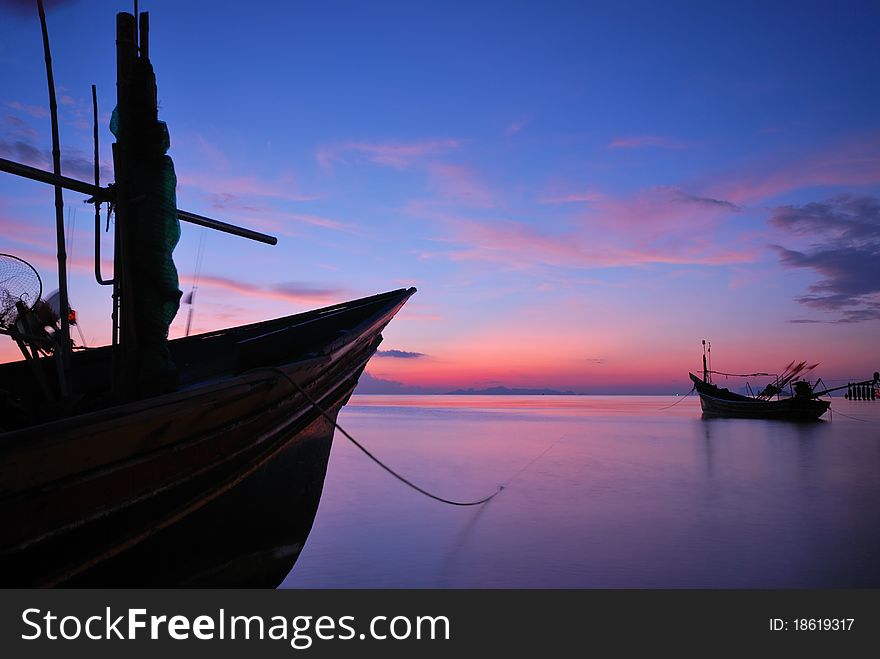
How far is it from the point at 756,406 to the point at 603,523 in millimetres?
37444

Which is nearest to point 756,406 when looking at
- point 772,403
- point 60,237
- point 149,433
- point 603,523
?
point 772,403

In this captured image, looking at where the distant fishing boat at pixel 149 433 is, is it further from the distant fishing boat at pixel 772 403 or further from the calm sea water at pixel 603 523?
the distant fishing boat at pixel 772 403

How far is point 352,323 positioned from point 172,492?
10.5 feet

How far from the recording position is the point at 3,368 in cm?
688

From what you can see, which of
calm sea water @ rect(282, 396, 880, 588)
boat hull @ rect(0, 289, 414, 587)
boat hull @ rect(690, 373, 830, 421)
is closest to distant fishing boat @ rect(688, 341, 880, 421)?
boat hull @ rect(690, 373, 830, 421)

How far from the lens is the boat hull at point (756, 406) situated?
4106cm

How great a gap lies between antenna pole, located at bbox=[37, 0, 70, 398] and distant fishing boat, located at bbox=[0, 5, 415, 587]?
0.07 feet

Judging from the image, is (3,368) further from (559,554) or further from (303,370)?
(559,554)

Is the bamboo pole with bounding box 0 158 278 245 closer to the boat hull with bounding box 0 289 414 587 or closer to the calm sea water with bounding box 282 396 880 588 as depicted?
the boat hull with bounding box 0 289 414 587

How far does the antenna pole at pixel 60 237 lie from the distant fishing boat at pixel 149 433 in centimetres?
2

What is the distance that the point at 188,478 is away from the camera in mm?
4117

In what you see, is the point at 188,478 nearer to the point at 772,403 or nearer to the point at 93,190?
the point at 93,190

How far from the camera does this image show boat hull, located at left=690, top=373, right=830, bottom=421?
4106cm

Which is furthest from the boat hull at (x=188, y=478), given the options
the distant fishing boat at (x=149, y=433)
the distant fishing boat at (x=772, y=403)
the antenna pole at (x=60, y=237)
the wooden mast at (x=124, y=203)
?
the distant fishing boat at (x=772, y=403)
